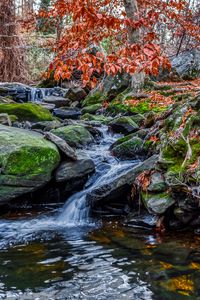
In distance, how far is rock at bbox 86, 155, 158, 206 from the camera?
19.0ft

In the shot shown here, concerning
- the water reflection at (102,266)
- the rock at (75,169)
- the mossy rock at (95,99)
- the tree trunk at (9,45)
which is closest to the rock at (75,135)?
the rock at (75,169)

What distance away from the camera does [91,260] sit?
3820mm

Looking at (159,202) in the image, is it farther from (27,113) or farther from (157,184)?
(27,113)

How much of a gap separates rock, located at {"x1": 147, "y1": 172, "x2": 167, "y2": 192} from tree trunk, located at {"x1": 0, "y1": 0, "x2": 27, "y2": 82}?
1200 cm

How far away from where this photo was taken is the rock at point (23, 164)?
5.88m

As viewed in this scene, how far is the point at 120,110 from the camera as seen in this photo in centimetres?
1065

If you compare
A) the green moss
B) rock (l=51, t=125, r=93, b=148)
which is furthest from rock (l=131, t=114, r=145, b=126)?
the green moss

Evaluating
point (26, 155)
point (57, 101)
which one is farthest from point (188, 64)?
point (26, 155)

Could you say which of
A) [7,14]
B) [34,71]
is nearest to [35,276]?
[7,14]

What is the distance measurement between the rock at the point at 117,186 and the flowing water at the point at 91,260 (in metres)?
0.37

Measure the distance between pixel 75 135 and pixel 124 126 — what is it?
4.50 feet

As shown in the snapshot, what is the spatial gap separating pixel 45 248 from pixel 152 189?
1.73m

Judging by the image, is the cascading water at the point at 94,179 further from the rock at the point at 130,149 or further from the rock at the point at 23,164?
the rock at the point at 23,164

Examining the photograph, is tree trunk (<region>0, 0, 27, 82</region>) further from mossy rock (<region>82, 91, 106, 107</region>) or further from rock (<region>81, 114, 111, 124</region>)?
rock (<region>81, 114, 111, 124</region>)
